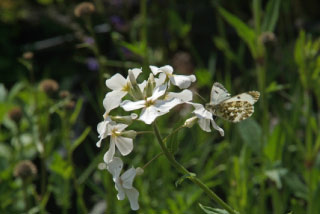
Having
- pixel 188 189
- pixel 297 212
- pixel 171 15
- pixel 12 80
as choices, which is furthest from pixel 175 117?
pixel 12 80

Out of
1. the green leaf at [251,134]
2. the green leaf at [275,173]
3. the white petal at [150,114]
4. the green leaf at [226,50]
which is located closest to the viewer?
the white petal at [150,114]

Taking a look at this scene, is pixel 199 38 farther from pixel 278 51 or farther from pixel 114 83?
pixel 114 83

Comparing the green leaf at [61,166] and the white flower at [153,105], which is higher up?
the white flower at [153,105]

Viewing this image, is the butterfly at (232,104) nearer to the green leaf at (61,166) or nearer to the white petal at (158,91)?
the white petal at (158,91)

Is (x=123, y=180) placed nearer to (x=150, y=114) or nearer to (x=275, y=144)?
(x=150, y=114)

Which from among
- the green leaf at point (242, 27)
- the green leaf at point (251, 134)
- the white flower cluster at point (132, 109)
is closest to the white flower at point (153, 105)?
the white flower cluster at point (132, 109)
